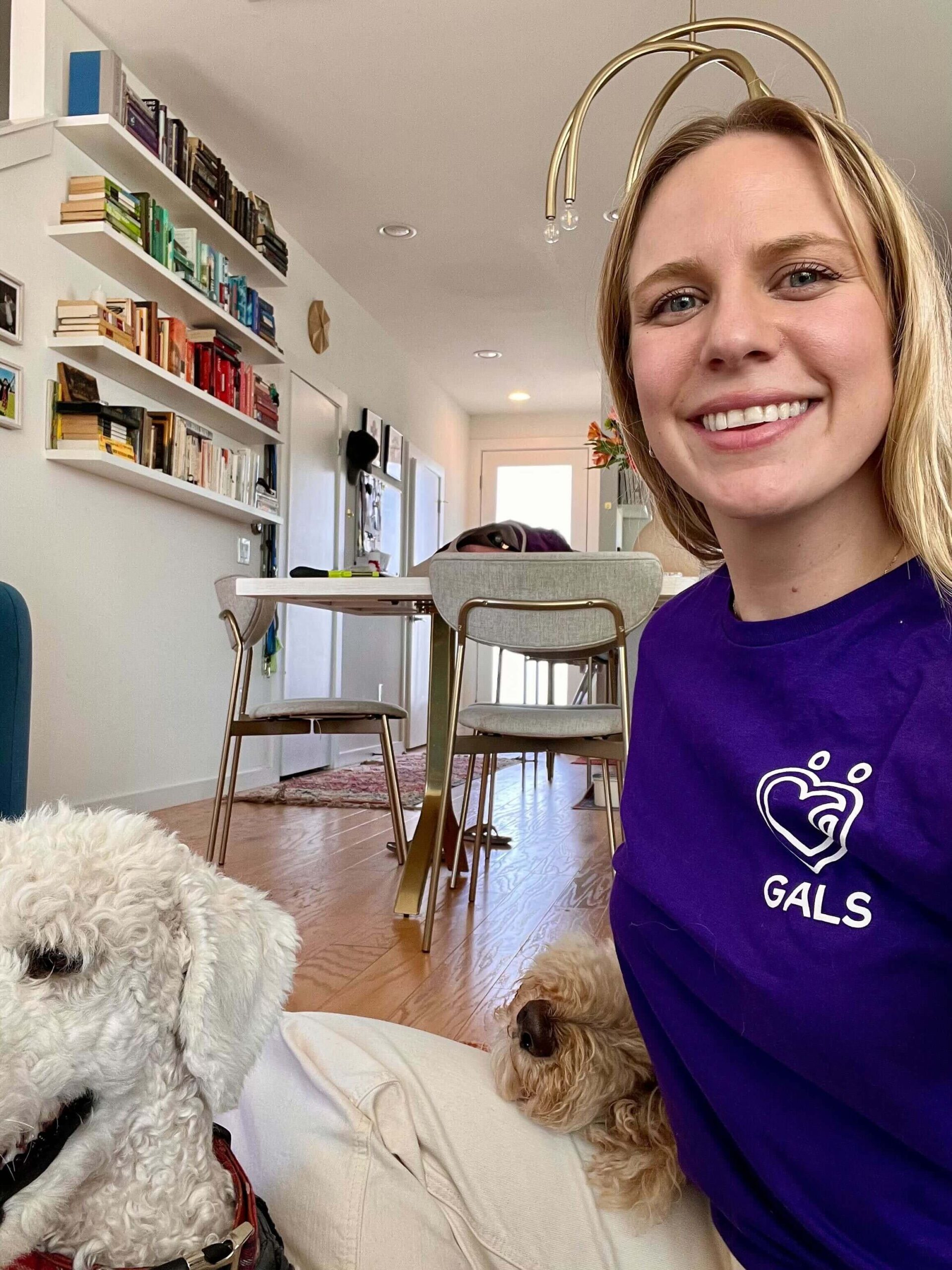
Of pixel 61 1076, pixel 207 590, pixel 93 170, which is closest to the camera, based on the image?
pixel 61 1076

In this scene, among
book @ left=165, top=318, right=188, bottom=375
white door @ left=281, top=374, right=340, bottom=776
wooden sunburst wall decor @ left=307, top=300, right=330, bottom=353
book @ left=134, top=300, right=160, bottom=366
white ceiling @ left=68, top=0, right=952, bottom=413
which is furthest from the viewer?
wooden sunburst wall decor @ left=307, top=300, right=330, bottom=353

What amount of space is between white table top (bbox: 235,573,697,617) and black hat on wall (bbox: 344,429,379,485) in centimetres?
359

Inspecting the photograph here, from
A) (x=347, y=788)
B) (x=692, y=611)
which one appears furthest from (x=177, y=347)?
(x=692, y=611)

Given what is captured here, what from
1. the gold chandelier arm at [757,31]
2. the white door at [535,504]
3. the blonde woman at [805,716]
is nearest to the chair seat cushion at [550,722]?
the gold chandelier arm at [757,31]

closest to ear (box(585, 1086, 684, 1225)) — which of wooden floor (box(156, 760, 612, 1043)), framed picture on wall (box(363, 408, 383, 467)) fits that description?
wooden floor (box(156, 760, 612, 1043))

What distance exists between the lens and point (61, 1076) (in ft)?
2.01

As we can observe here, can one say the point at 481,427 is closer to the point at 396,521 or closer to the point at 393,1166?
the point at 396,521

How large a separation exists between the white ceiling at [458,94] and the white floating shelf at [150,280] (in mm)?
837

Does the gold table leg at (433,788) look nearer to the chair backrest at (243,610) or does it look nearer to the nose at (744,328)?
the chair backrest at (243,610)

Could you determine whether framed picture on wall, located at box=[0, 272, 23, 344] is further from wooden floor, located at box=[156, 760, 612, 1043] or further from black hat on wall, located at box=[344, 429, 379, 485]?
black hat on wall, located at box=[344, 429, 379, 485]

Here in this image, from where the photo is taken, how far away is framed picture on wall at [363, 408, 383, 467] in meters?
6.39

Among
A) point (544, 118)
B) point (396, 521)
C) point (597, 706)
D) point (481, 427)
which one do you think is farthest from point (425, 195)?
point (481, 427)

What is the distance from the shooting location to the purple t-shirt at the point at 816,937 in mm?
575

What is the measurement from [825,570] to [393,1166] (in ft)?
2.16
